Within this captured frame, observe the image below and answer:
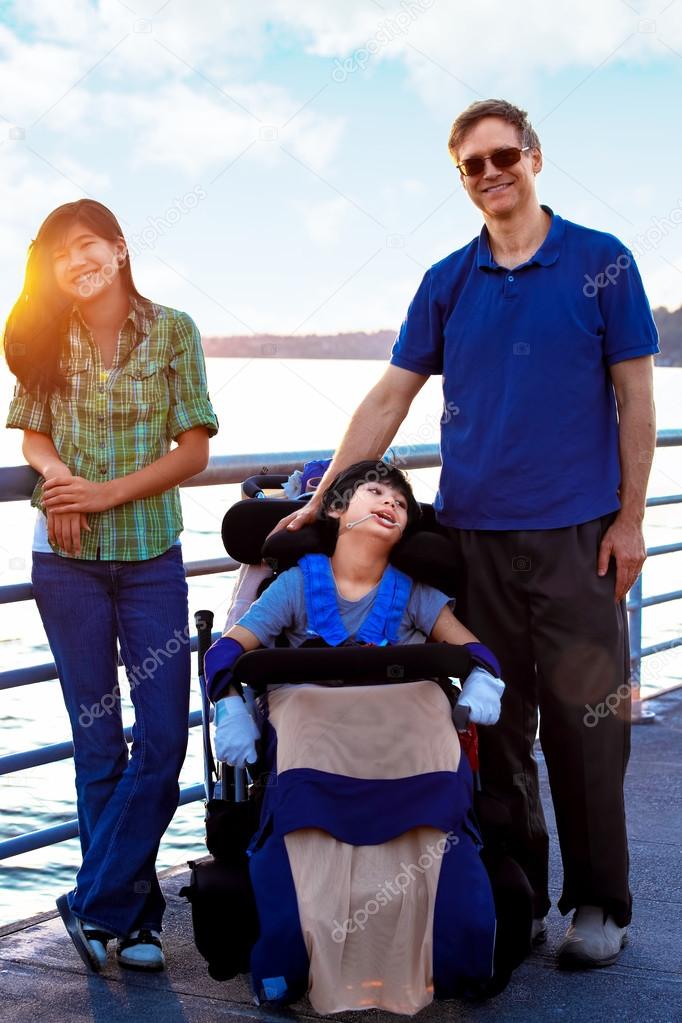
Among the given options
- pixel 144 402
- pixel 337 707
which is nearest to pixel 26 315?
pixel 144 402

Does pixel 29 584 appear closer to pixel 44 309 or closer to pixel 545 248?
pixel 44 309

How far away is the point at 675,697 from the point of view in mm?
6125

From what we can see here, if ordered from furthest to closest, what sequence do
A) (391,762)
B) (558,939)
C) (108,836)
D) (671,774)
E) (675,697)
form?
(675,697) < (671,774) < (558,939) < (108,836) < (391,762)

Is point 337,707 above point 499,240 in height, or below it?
below

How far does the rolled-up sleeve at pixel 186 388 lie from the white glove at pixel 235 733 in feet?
2.30

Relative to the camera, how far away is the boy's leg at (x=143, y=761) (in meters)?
3.02

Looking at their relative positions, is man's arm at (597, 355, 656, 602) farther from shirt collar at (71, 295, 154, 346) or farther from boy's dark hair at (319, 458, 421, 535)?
shirt collar at (71, 295, 154, 346)

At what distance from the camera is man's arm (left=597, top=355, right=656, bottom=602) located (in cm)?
309

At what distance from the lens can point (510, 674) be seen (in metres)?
3.27

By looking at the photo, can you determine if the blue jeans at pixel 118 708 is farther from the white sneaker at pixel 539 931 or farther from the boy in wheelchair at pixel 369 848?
the white sneaker at pixel 539 931

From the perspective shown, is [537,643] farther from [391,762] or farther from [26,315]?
[26,315]

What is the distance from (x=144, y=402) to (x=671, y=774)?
9.15 ft

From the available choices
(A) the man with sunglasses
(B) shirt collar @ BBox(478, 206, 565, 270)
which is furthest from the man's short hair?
(B) shirt collar @ BBox(478, 206, 565, 270)

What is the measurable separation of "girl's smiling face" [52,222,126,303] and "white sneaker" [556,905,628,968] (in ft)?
6.27
